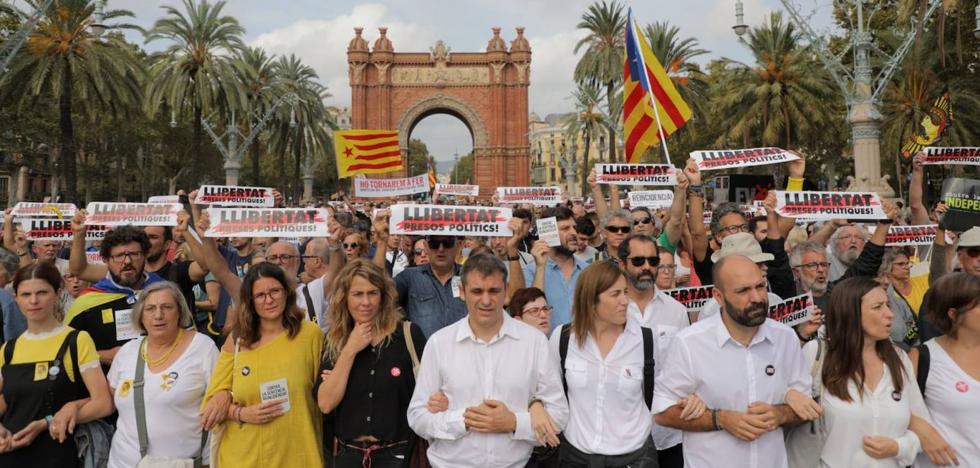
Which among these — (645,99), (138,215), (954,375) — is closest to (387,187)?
(645,99)

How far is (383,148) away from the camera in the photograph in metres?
14.2

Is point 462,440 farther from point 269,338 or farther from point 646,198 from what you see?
point 646,198

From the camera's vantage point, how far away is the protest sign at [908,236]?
21.6ft

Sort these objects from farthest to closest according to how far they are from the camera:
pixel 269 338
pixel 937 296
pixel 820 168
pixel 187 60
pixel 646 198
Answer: pixel 820 168
pixel 187 60
pixel 646 198
pixel 269 338
pixel 937 296

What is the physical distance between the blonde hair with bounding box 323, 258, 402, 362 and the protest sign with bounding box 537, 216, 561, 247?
1735 millimetres

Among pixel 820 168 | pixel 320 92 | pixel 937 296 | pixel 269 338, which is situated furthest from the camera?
pixel 820 168

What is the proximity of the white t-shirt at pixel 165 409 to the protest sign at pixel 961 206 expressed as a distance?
5710 millimetres

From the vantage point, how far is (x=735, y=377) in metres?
3.40

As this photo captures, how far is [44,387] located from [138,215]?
2463 mm

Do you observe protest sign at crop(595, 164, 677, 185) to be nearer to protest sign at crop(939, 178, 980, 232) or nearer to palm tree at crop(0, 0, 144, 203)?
protest sign at crop(939, 178, 980, 232)

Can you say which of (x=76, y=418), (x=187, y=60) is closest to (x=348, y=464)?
(x=76, y=418)

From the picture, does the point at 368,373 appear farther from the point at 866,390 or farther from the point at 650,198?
the point at 650,198

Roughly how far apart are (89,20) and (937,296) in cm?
Result: 2336

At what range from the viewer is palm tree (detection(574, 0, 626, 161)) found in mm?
33031
